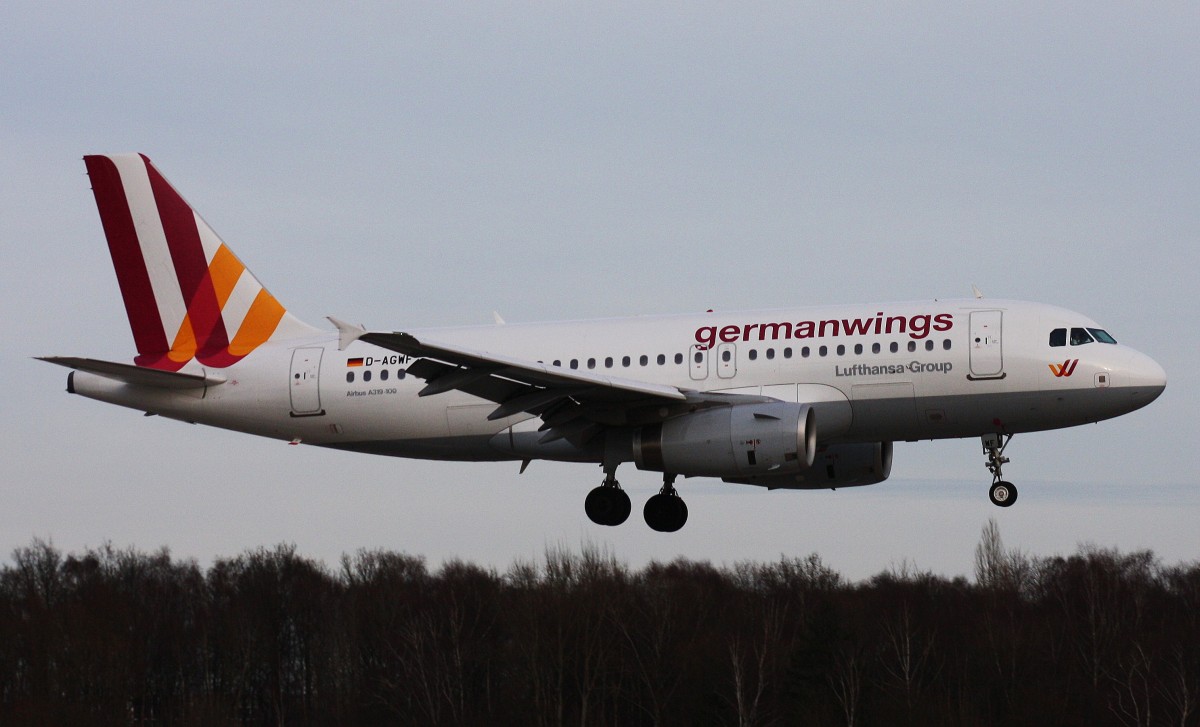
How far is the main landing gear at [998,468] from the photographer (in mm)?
33531

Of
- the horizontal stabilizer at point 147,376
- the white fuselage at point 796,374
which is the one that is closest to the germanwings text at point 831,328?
the white fuselage at point 796,374

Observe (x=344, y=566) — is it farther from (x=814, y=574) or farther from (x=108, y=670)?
(x=814, y=574)

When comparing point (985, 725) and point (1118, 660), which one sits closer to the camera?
point (985, 725)

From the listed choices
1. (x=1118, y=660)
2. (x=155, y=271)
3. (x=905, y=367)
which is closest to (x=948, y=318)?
(x=905, y=367)

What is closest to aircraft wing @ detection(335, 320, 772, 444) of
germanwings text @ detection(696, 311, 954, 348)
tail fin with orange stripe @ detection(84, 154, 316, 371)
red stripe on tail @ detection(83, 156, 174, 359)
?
germanwings text @ detection(696, 311, 954, 348)

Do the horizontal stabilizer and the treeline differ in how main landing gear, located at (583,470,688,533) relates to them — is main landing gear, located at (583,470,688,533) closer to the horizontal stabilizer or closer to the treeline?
the horizontal stabilizer

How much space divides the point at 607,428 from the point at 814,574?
58.9 meters

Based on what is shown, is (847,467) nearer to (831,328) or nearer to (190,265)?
(831,328)

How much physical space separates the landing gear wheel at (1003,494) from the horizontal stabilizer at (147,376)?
17528 millimetres

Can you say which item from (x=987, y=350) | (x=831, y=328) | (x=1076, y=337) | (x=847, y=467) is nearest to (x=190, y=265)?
(x=831, y=328)

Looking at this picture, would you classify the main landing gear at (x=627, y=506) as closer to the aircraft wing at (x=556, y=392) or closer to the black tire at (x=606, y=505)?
the black tire at (x=606, y=505)

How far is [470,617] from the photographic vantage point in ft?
263

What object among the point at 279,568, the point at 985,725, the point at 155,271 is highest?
the point at 155,271

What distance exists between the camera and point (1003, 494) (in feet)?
110
